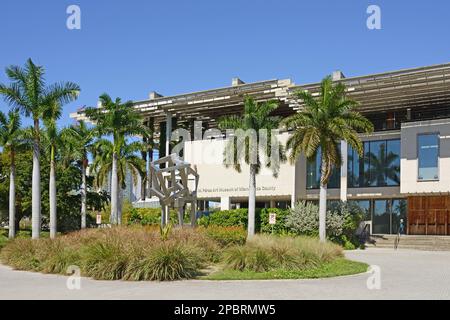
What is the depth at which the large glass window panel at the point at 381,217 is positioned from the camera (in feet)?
133

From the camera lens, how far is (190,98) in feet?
A: 151

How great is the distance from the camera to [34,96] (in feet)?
90.6

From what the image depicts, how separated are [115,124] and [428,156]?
71.5 feet

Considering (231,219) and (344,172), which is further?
(344,172)

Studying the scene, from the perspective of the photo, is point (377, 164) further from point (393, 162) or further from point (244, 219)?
point (244, 219)

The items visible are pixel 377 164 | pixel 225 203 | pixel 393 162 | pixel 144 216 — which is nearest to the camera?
pixel 393 162

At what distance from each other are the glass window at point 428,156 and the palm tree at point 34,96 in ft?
77.9

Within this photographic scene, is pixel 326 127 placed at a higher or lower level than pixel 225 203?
higher

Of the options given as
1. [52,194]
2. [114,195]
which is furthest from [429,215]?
[52,194]

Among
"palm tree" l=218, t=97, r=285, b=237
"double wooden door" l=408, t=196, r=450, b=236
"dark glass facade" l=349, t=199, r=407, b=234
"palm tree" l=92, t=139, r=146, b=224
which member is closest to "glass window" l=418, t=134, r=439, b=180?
"double wooden door" l=408, t=196, r=450, b=236

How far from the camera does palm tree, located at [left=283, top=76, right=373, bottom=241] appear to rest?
30.6m

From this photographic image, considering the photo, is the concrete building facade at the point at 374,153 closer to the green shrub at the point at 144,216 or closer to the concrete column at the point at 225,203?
the concrete column at the point at 225,203

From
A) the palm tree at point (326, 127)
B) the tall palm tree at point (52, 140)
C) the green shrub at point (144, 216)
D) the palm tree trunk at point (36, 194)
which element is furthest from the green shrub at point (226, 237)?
the green shrub at point (144, 216)

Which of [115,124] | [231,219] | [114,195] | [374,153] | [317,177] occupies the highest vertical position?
[115,124]
